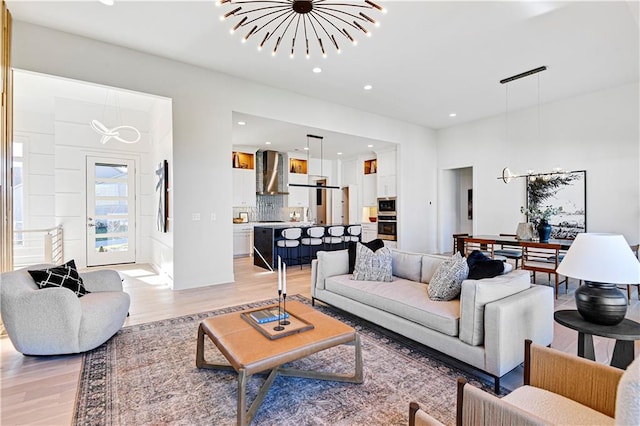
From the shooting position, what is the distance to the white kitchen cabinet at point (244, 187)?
866 centimetres

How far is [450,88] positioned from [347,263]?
13.2 ft

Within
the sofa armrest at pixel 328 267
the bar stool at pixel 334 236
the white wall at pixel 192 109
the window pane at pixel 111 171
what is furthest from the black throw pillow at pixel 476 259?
the window pane at pixel 111 171

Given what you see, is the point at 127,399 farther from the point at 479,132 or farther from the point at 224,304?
the point at 479,132

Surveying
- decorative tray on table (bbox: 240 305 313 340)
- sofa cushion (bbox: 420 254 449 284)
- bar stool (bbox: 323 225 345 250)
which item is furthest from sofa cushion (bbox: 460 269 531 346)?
bar stool (bbox: 323 225 345 250)

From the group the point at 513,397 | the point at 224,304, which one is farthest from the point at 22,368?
the point at 513,397

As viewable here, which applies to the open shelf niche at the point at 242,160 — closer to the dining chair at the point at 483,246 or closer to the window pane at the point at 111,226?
the window pane at the point at 111,226

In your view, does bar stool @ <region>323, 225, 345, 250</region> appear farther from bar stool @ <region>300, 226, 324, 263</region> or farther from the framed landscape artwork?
the framed landscape artwork

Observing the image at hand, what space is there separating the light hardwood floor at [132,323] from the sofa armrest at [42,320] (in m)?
0.16

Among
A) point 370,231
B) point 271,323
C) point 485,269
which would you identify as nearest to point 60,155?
point 271,323

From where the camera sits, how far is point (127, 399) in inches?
82.7

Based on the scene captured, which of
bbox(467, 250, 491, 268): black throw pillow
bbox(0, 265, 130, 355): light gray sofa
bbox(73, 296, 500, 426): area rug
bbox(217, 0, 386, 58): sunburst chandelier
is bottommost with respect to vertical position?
bbox(73, 296, 500, 426): area rug

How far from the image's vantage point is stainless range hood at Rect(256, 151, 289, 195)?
9047 millimetres

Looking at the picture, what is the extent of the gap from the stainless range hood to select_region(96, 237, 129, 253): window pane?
11.7 ft

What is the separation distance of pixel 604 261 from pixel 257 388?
7.85 ft
